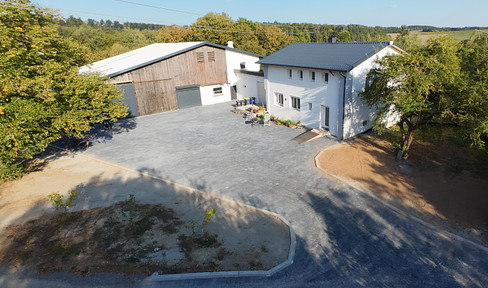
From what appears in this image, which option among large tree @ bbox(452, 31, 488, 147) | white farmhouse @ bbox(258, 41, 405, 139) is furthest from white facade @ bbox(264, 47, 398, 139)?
large tree @ bbox(452, 31, 488, 147)

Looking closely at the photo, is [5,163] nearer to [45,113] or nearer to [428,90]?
[45,113]

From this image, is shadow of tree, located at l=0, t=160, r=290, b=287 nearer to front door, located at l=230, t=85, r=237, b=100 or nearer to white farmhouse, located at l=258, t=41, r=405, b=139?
white farmhouse, located at l=258, t=41, r=405, b=139

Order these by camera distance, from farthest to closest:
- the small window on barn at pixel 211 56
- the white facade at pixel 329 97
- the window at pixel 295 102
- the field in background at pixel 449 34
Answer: the small window on barn at pixel 211 56 < the window at pixel 295 102 < the white facade at pixel 329 97 < the field in background at pixel 449 34

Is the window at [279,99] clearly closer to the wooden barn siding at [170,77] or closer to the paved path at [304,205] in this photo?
the paved path at [304,205]

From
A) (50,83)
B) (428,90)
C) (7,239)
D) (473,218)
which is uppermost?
(50,83)

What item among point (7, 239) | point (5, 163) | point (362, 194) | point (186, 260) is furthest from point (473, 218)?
point (5, 163)

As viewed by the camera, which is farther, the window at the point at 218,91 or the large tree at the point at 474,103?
the window at the point at 218,91

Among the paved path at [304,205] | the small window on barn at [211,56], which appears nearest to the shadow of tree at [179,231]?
the paved path at [304,205]
